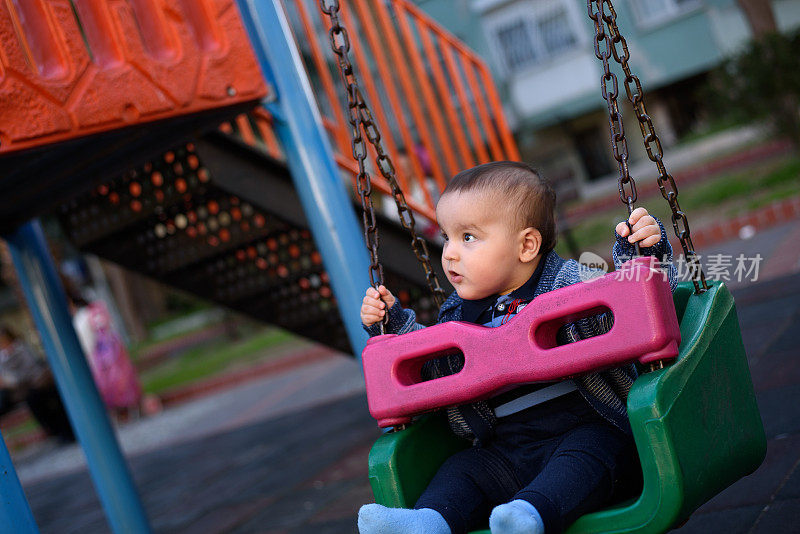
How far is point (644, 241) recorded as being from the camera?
1.82 m

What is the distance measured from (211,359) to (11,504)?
1176cm

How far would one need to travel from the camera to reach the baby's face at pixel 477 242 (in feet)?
6.39

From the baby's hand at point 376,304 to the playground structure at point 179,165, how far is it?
0.75 metres

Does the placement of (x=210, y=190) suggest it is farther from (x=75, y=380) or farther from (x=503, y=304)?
(x=503, y=304)

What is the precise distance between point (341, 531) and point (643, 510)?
2.07 metres

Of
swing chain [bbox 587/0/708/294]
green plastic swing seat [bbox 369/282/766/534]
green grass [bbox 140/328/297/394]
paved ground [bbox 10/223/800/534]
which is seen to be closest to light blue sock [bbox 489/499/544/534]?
green plastic swing seat [bbox 369/282/766/534]

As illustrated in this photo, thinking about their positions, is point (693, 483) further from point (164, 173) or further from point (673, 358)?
point (164, 173)

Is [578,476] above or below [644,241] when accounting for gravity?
below

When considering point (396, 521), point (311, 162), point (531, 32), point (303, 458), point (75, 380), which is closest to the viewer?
point (396, 521)

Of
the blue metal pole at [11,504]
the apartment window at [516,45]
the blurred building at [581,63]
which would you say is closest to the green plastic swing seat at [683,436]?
the blue metal pole at [11,504]

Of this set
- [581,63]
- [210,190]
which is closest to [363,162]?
[210,190]

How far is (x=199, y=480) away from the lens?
5.68 metres

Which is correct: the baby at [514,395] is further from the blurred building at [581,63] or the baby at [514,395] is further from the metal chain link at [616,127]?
the blurred building at [581,63]

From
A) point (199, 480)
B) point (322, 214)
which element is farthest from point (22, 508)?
point (199, 480)
